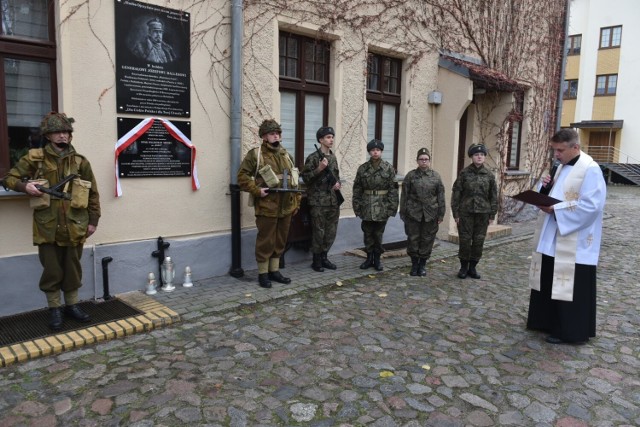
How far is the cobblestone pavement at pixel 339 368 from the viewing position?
10.2ft

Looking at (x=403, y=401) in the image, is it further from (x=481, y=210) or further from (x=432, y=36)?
(x=432, y=36)

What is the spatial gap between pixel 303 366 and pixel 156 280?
241 cm

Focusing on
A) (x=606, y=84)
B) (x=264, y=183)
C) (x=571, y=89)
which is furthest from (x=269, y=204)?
(x=571, y=89)

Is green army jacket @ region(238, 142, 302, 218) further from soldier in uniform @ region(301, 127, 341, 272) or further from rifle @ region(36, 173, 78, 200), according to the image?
rifle @ region(36, 173, 78, 200)

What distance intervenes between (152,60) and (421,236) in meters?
3.80

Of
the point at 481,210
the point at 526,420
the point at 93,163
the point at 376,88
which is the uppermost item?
the point at 376,88

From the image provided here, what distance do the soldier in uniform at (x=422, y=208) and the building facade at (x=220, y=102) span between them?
129 centimetres

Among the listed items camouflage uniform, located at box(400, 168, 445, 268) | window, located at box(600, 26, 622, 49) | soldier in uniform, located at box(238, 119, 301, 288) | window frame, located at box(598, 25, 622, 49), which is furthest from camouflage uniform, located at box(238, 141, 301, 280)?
window, located at box(600, 26, 622, 49)

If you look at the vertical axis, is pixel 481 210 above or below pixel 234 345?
above

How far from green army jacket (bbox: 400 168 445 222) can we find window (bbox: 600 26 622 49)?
2939 centimetres

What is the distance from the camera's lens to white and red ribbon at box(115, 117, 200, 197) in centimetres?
501

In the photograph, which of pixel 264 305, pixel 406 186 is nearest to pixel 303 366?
pixel 264 305

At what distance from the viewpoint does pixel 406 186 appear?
6438 millimetres

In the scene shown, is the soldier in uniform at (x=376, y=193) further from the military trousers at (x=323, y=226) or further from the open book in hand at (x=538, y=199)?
the open book in hand at (x=538, y=199)
